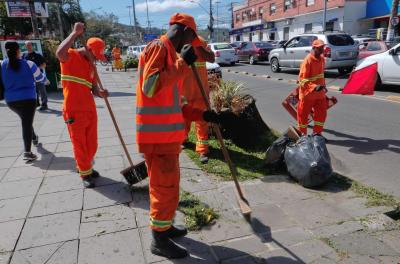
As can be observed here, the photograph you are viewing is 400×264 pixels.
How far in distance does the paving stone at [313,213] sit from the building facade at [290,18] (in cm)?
3482

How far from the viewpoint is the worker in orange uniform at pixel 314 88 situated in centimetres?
588

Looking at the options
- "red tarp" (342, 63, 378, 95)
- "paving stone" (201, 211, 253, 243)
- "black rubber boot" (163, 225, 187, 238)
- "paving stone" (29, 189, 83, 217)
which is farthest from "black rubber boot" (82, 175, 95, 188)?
"red tarp" (342, 63, 378, 95)

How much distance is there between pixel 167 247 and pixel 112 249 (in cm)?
52

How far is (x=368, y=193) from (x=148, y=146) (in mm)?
2680

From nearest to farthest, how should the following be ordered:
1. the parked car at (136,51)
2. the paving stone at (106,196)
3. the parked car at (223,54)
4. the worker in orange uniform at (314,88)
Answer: the paving stone at (106,196)
the worker in orange uniform at (314,88)
the parked car at (223,54)
the parked car at (136,51)

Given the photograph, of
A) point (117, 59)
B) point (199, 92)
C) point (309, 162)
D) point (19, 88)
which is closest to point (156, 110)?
point (309, 162)

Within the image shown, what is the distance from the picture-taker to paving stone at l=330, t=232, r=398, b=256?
9.85 feet

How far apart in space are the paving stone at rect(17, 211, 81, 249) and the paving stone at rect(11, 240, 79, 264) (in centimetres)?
8

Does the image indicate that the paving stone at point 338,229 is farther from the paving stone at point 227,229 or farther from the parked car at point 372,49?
the parked car at point 372,49

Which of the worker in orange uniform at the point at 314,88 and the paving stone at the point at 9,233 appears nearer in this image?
the paving stone at the point at 9,233

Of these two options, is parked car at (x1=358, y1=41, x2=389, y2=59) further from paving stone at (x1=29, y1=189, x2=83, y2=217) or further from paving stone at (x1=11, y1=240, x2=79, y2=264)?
paving stone at (x1=11, y1=240, x2=79, y2=264)

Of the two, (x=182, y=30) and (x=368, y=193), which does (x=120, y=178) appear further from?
(x=368, y=193)

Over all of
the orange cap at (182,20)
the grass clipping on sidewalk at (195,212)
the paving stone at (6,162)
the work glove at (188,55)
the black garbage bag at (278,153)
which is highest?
the orange cap at (182,20)

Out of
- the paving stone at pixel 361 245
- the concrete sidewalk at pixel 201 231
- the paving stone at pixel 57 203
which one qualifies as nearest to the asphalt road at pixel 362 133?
the concrete sidewalk at pixel 201 231
